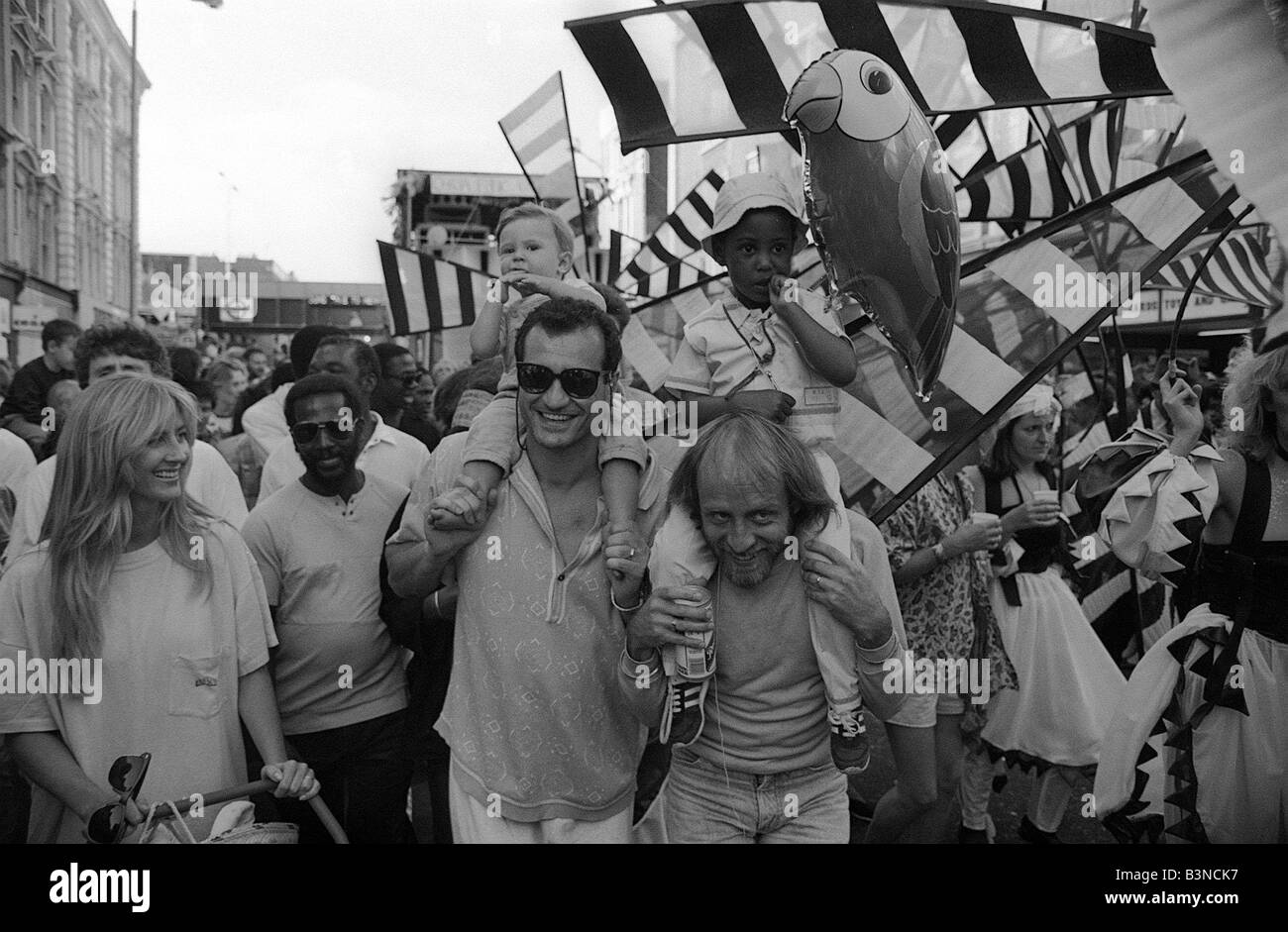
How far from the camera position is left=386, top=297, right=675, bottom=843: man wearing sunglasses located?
2.05 meters

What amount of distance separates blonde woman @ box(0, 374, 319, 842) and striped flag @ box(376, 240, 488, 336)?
2.07 metres

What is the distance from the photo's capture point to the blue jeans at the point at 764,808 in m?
2.00

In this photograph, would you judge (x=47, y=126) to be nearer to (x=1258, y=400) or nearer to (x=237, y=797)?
(x=237, y=797)

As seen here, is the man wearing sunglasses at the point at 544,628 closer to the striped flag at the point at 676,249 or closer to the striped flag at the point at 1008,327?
the striped flag at the point at 1008,327

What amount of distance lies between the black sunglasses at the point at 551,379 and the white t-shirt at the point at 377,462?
147 centimetres

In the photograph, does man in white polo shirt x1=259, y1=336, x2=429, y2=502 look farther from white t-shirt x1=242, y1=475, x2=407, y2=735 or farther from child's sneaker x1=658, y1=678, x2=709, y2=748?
child's sneaker x1=658, y1=678, x2=709, y2=748

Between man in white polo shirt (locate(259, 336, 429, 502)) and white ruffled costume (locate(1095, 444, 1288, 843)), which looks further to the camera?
man in white polo shirt (locate(259, 336, 429, 502))

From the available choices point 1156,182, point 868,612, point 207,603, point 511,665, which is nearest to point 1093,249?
point 1156,182

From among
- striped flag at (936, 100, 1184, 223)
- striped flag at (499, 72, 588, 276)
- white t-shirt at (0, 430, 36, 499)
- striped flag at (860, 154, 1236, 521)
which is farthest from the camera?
striped flag at (499, 72, 588, 276)

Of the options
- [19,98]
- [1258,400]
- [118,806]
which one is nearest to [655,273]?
[1258,400]

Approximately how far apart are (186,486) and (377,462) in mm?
809

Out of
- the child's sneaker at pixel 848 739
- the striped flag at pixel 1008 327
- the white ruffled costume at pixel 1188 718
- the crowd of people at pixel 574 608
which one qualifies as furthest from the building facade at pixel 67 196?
the white ruffled costume at pixel 1188 718

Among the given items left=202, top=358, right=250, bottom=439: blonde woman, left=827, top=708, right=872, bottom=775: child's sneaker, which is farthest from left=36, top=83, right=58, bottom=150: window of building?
left=827, top=708, right=872, bottom=775: child's sneaker

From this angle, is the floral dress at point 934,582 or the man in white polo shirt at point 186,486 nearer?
the man in white polo shirt at point 186,486
